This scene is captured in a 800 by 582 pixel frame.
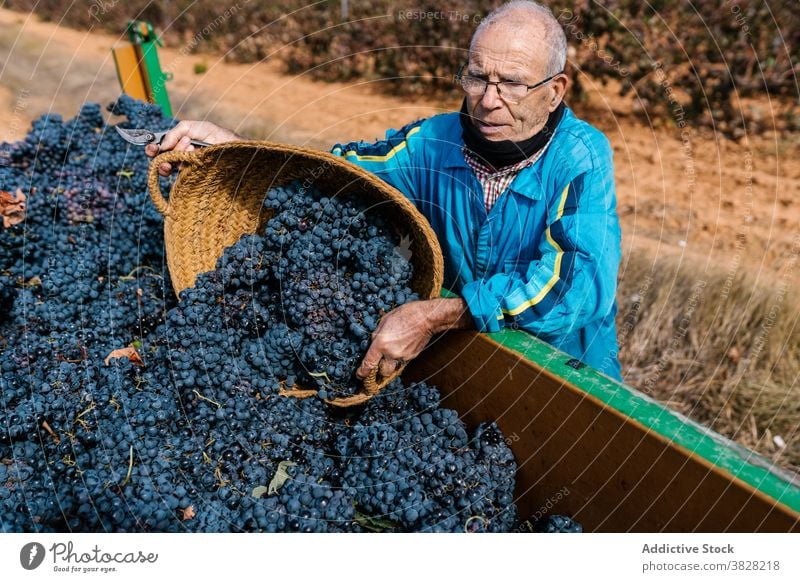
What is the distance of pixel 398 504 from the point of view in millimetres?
2238

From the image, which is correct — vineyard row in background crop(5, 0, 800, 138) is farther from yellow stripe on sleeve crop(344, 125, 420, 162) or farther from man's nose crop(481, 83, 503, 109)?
man's nose crop(481, 83, 503, 109)

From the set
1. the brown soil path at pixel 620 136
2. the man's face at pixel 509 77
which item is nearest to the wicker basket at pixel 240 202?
the man's face at pixel 509 77

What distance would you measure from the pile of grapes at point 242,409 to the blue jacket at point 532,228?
1.41 ft

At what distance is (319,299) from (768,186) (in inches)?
218

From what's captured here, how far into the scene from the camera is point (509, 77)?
253 cm

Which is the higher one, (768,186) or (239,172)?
(239,172)

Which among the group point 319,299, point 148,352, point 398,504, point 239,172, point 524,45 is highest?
point 524,45

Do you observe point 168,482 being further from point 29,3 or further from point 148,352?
point 29,3

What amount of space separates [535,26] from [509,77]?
0.70 ft

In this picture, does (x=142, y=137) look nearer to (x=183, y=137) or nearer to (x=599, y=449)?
(x=183, y=137)

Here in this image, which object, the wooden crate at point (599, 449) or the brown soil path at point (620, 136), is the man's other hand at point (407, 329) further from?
the brown soil path at point (620, 136)

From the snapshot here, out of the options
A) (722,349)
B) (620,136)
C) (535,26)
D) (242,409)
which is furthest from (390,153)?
(620,136)

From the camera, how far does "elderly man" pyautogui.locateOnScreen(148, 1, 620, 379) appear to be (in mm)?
2438
